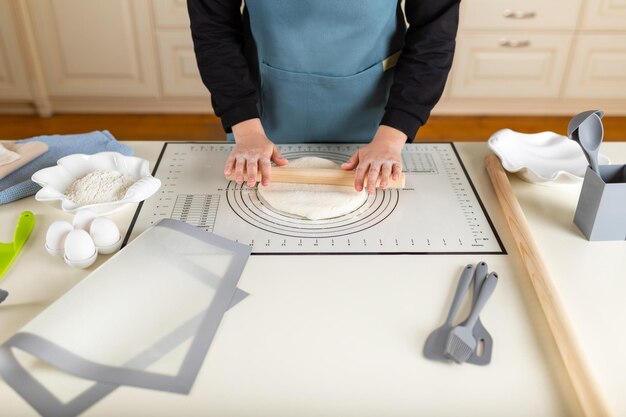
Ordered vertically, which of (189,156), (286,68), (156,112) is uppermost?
(286,68)

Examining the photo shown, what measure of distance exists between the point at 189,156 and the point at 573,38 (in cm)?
203

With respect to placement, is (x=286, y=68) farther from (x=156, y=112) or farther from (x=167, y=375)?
(x=156, y=112)

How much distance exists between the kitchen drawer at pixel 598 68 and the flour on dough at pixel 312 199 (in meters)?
2.00

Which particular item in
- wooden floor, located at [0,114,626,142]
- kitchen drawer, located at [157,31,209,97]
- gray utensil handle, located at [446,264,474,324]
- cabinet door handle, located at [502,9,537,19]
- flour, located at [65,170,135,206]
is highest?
cabinet door handle, located at [502,9,537,19]

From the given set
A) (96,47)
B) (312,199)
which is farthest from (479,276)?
(96,47)

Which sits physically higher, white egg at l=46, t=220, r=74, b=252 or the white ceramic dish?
the white ceramic dish

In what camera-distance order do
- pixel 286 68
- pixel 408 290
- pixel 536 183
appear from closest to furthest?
pixel 408 290
pixel 536 183
pixel 286 68

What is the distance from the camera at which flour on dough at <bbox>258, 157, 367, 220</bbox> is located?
31.6 inches

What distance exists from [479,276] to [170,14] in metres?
2.04

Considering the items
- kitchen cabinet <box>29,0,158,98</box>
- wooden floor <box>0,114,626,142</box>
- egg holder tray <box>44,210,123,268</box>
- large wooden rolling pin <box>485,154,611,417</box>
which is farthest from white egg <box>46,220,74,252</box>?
kitchen cabinet <box>29,0,158,98</box>

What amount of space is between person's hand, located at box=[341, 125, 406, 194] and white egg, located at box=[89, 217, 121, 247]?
0.35 meters

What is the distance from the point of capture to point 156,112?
8.50 ft

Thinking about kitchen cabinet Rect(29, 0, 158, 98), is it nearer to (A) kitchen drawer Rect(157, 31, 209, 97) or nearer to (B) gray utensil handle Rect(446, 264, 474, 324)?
(A) kitchen drawer Rect(157, 31, 209, 97)

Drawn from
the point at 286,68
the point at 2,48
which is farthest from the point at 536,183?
the point at 2,48
